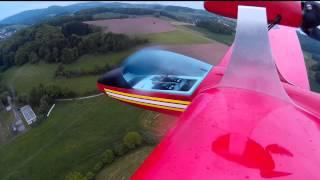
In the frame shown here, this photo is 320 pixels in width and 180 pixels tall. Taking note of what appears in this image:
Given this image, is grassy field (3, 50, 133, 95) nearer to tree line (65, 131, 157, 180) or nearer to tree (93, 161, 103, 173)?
tree line (65, 131, 157, 180)

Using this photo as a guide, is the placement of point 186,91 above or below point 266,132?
below

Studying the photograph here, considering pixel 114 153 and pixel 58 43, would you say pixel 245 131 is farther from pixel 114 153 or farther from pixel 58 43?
pixel 114 153

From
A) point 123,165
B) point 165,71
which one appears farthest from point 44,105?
point 165,71

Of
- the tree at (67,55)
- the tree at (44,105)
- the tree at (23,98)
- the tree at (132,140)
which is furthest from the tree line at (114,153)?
the tree at (67,55)

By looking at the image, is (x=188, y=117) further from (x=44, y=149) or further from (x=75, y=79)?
(x=44, y=149)

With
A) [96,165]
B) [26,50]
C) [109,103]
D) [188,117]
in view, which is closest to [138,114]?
[109,103]

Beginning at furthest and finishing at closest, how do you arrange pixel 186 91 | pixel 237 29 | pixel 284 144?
1. pixel 186 91
2. pixel 237 29
3. pixel 284 144
